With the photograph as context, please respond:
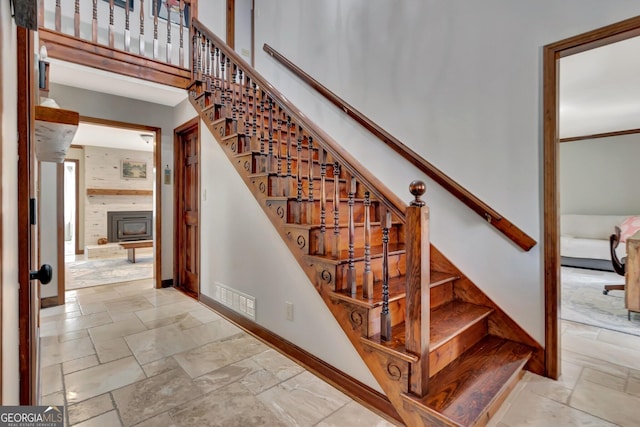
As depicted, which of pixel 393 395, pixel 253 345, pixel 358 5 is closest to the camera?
pixel 393 395

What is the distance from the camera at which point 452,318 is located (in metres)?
1.99

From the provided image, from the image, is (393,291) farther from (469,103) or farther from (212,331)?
(212,331)

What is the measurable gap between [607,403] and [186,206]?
426 cm

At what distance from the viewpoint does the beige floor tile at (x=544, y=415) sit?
151 cm

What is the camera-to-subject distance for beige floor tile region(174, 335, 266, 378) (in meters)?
2.08

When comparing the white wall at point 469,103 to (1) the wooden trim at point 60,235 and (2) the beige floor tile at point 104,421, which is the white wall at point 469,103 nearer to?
(2) the beige floor tile at point 104,421

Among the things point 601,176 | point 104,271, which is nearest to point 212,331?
point 104,271

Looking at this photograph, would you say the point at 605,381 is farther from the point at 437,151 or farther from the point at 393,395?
the point at 437,151

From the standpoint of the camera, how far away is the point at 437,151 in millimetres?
2443

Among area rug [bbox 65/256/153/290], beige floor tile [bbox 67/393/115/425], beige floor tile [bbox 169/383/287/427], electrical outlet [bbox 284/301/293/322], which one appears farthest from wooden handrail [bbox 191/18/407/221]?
area rug [bbox 65/256/153/290]

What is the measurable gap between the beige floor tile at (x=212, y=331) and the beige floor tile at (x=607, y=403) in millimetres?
2329

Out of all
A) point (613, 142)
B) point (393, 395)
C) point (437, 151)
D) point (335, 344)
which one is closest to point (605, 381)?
point (393, 395)

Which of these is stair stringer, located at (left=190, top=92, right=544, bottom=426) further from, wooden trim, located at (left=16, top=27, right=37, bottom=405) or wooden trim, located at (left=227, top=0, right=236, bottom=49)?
wooden trim, located at (left=227, top=0, right=236, bottom=49)

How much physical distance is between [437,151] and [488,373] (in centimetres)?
155
